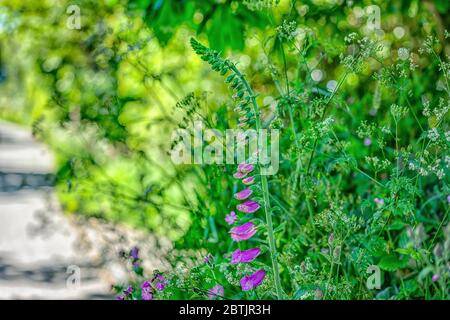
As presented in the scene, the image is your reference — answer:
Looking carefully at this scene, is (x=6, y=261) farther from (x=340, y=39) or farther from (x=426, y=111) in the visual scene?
(x=426, y=111)

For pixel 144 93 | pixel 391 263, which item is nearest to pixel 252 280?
pixel 391 263

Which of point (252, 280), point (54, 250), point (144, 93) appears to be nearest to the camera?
point (252, 280)

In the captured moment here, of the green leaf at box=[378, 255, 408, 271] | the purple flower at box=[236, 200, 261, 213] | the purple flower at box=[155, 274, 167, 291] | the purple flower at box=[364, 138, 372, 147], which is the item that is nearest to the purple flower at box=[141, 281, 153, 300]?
the purple flower at box=[155, 274, 167, 291]

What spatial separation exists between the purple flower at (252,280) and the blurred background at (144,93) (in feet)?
2.19

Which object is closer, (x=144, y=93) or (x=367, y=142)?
(x=367, y=142)

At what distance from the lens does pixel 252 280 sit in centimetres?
184

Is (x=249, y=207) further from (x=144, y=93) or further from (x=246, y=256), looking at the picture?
(x=144, y=93)

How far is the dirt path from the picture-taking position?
2960mm

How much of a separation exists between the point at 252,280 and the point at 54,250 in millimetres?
3527

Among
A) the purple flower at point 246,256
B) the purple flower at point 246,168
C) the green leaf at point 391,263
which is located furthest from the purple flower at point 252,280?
the green leaf at point 391,263

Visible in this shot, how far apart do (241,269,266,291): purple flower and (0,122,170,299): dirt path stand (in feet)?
2.46

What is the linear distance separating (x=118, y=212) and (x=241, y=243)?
65 cm
